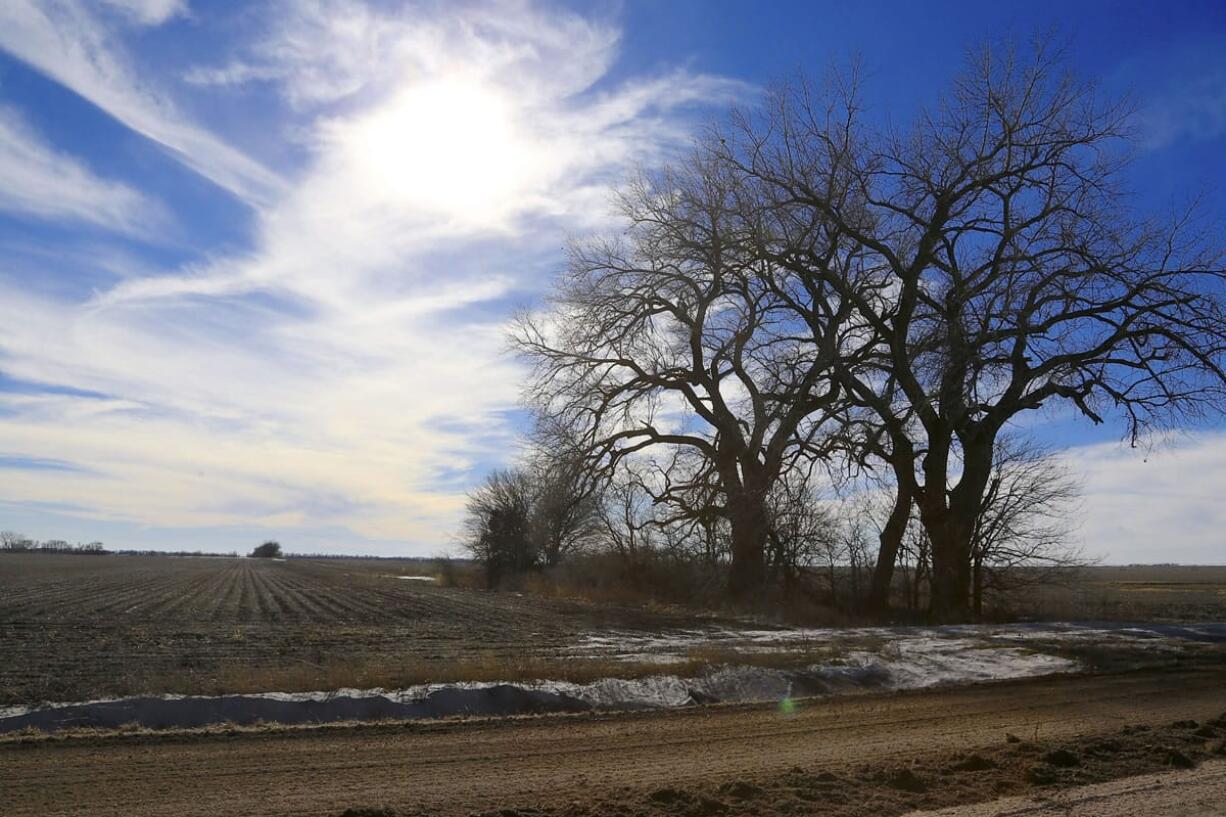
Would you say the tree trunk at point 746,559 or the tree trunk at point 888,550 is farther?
the tree trunk at point 746,559

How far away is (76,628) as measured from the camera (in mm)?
23891

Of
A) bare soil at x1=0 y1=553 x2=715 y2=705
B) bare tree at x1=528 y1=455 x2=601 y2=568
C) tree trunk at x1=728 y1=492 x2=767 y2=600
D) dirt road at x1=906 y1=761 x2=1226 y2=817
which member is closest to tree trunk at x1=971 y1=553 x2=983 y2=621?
tree trunk at x1=728 y1=492 x2=767 y2=600

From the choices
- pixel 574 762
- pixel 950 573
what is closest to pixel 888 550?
pixel 950 573

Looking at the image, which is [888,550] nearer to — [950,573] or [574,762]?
[950,573]

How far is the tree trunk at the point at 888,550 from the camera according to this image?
2906 cm

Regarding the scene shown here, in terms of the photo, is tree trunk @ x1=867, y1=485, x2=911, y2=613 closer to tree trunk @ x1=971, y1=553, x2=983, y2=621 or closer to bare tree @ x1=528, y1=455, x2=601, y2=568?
tree trunk @ x1=971, y1=553, x2=983, y2=621

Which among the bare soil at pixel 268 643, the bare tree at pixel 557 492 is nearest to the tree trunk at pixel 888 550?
the bare soil at pixel 268 643

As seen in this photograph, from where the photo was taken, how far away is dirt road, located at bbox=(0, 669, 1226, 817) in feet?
24.7

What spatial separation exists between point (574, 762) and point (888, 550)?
22.5 meters

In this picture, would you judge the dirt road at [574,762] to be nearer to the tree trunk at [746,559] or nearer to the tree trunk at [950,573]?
the tree trunk at [950,573]

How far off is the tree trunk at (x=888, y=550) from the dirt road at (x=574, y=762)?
16.4 meters

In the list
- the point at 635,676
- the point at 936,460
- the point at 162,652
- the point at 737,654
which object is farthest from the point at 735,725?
the point at 936,460

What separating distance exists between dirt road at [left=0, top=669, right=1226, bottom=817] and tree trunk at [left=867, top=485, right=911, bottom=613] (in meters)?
16.4

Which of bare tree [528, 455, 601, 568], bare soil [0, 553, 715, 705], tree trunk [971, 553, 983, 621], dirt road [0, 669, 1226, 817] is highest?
bare tree [528, 455, 601, 568]
